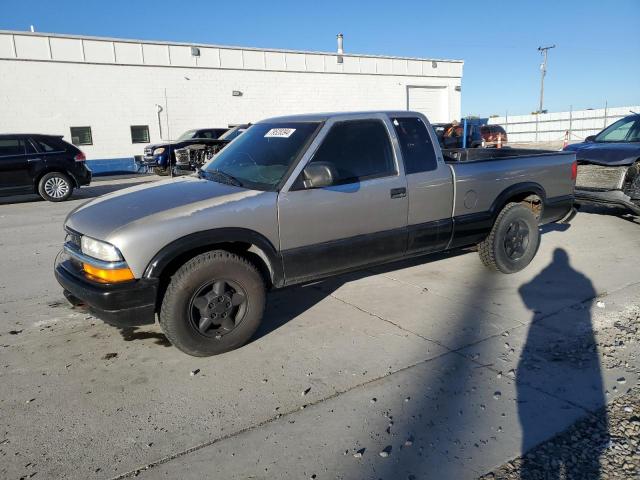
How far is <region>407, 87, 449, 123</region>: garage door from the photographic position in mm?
29188

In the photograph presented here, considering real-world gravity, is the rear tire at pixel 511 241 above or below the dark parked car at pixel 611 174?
below

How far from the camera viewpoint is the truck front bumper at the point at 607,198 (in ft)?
24.1

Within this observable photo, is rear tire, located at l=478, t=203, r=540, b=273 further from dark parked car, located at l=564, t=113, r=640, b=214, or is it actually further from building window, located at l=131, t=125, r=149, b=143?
building window, located at l=131, t=125, r=149, b=143

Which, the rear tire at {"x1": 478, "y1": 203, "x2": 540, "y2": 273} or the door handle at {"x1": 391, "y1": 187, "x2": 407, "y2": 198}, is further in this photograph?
the rear tire at {"x1": 478, "y1": 203, "x2": 540, "y2": 273}

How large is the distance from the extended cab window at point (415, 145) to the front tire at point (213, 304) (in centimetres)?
184

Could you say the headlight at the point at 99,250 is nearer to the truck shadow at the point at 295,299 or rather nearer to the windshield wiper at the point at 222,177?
the windshield wiper at the point at 222,177

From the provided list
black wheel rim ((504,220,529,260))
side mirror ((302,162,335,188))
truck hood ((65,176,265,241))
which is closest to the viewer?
truck hood ((65,176,265,241))

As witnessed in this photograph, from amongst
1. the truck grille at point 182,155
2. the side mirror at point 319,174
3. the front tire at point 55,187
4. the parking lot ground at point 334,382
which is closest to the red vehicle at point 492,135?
the truck grille at point 182,155

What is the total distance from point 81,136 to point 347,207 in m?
19.5

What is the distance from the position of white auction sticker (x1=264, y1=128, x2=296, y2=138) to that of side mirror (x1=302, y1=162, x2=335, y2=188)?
2.00 ft

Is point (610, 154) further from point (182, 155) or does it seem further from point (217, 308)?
point (182, 155)

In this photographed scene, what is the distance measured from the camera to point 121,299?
131 inches

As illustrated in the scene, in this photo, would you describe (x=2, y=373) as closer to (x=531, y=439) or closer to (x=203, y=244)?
(x=203, y=244)

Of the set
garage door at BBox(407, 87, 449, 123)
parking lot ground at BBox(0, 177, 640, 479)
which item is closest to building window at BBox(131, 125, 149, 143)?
garage door at BBox(407, 87, 449, 123)
